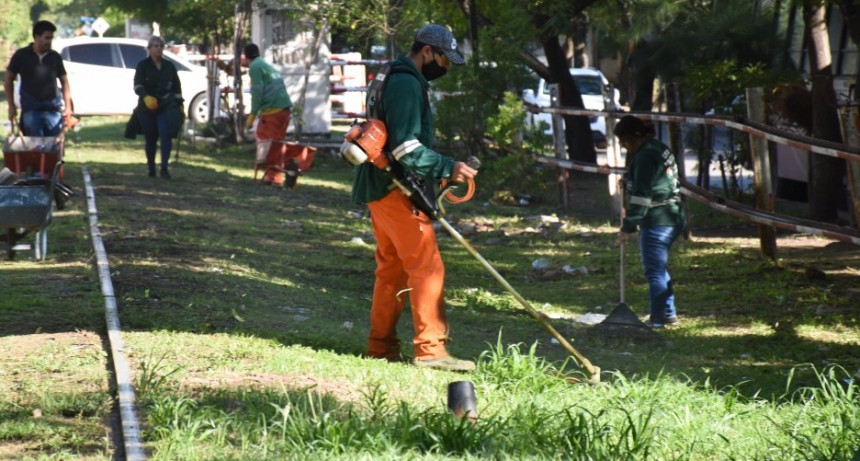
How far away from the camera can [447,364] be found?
684 centimetres

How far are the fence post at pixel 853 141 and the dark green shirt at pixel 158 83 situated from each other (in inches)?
353

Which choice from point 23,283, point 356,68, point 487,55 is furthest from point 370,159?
point 356,68

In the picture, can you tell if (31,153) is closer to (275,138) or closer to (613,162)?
(275,138)

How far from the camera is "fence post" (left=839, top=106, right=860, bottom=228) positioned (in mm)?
9484

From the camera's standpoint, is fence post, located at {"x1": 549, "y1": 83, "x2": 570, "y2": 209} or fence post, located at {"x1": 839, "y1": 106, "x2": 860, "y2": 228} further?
fence post, located at {"x1": 549, "y1": 83, "x2": 570, "y2": 209}

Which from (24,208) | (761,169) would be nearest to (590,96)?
(761,169)

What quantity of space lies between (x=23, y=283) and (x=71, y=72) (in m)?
20.4

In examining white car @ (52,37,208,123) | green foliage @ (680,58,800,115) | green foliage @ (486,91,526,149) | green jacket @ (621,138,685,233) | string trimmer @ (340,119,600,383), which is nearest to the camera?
string trimmer @ (340,119,600,383)

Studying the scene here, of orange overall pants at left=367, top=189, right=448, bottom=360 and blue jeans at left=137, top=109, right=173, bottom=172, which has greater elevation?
blue jeans at left=137, top=109, right=173, bottom=172

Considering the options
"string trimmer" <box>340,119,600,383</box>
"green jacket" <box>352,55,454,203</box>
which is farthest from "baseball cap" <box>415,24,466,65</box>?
"string trimmer" <box>340,119,600,383</box>

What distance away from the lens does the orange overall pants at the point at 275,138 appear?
56.7ft

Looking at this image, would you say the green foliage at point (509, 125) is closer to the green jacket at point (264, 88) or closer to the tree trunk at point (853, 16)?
the green jacket at point (264, 88)

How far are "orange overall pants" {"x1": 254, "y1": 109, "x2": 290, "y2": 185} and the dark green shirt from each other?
1.51 meters

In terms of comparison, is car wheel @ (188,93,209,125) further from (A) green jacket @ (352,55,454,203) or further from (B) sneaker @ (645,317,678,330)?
(A) green jacket @ (352,55,454,203)
